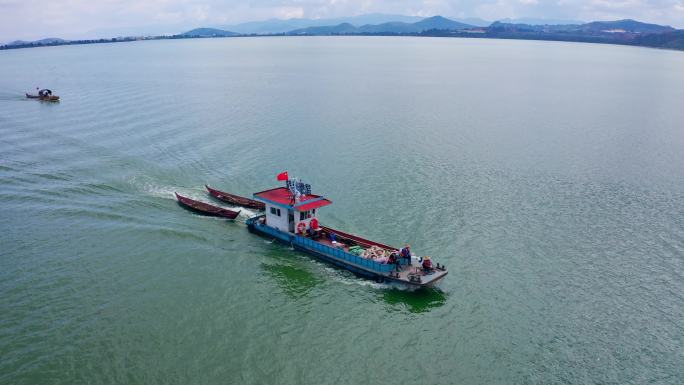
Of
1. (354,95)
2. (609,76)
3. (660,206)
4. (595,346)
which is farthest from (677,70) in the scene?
(595,346)

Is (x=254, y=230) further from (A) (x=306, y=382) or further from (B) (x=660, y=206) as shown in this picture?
(B) (x=660, y=206)

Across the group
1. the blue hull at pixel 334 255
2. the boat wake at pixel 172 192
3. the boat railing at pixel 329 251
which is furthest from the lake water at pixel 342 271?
the boat railing at pixel 329 251

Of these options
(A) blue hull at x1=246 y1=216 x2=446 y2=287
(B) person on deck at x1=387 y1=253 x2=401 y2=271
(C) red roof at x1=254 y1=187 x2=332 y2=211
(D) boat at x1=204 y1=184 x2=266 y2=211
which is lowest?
(A) blue hull at x1=246 y1=216 x2=446 y2=287

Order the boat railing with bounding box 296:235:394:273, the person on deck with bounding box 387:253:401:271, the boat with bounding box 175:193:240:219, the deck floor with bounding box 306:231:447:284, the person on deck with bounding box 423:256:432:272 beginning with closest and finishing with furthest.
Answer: the deck floor with bounding box 306:231:447:284 < the person on deck with bounding box 423:256:432:272 < the boat railing with bounding box 296:235:394:273 < the person on deck with bounding box 387:253:401:271 < the boat with bounding box 175:193:240:219

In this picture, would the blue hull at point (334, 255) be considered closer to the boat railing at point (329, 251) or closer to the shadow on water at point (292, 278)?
the boat railing at point (329, 251)

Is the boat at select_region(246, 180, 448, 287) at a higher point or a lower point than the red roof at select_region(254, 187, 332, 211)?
lower

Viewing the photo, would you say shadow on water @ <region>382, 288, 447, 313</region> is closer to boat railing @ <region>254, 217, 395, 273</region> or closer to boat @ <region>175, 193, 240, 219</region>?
boat railing @ <region>254, 217, 395, 273</region>

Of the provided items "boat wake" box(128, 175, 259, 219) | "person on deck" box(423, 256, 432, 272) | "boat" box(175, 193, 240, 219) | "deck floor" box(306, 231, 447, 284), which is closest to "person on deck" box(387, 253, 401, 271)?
"deck floor" box(306, 231, 447, 284)
